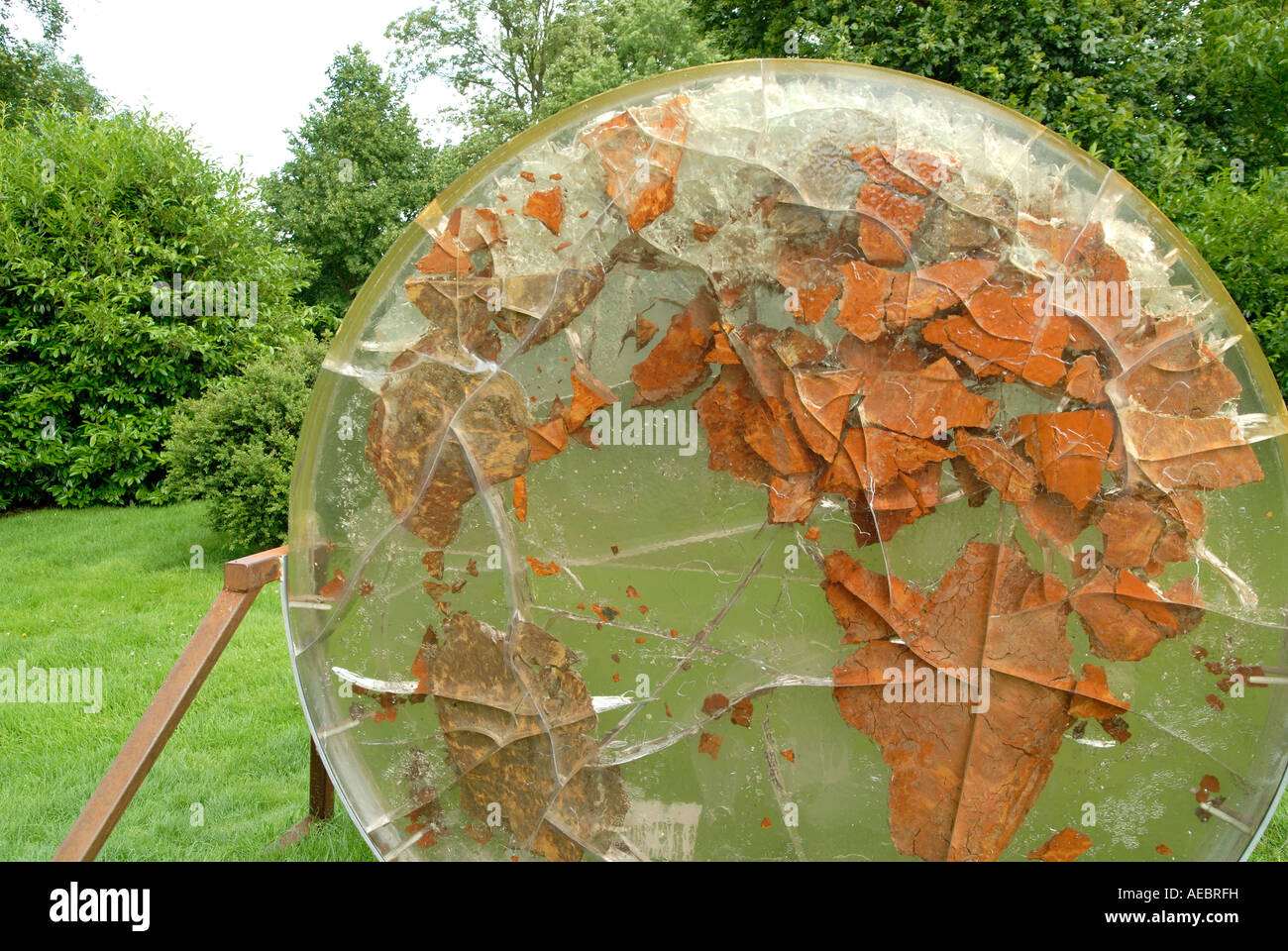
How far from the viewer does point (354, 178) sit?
58.6ft

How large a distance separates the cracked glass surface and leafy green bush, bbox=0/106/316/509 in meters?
7.73

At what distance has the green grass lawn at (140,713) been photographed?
11.5 feet

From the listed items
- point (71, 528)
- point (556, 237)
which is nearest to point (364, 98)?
point (71, 528)

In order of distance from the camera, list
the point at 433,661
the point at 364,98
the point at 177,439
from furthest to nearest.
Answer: the point at 364,98 < the point at 177,439 < the point at 433,661

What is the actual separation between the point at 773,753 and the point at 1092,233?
1.51m

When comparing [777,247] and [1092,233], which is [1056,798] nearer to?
[1092,233]

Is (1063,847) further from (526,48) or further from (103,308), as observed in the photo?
(526,48)

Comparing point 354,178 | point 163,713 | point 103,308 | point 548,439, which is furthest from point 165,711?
point 354,178

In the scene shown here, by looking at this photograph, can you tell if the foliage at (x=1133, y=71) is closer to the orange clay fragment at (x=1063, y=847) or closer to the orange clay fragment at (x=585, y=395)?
the orange clay fragment at (x=1063, y=847)

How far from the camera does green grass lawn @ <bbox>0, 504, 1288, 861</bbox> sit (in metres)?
3.49

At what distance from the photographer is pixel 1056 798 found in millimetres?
2178

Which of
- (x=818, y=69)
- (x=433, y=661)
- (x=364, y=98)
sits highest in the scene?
(x=364, y=98)

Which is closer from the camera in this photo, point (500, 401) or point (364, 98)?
point (500, 401)

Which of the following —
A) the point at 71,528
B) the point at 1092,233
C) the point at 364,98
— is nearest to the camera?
the point at 1092,233
